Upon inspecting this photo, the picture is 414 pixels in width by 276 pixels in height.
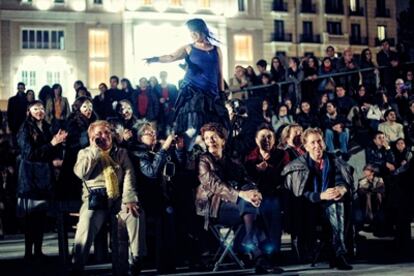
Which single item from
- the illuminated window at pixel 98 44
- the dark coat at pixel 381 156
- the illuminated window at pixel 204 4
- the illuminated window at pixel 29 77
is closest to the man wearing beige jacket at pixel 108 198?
the dark coat at pixel 381 156

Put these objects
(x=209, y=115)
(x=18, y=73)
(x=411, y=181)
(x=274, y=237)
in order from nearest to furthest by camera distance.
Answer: (x=274, y=237), (x=209, y=115), (x=411, y=181), (x=18, y=73)

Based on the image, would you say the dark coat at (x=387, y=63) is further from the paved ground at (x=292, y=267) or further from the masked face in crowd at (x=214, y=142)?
the masked face in crowd at (x=214, y=142)

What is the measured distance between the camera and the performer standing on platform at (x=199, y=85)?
35.9 ft

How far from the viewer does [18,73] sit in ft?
184

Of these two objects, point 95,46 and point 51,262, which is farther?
point 95,46

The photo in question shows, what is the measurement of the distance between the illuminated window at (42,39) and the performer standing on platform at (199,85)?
47252mm

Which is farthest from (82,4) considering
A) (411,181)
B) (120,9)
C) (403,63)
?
(411,181)

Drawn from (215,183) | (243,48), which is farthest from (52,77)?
(215,183)

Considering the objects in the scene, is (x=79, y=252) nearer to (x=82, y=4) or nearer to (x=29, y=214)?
(x=29, y=214)

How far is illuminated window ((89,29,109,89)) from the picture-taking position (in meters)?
57.7

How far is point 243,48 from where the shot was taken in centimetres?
6350

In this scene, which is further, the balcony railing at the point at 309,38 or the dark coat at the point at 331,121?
the balcony railing at the point at 309,38

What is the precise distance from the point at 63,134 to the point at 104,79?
48.0 m

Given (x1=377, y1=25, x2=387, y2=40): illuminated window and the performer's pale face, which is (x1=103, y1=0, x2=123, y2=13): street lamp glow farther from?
the performer's pale face
